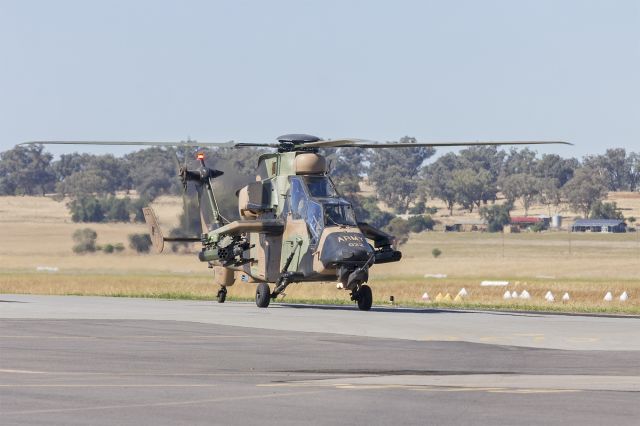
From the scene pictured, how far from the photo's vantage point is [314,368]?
23.1 meters

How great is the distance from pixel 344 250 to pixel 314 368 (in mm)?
16072

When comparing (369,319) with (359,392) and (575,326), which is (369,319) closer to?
(575,326)

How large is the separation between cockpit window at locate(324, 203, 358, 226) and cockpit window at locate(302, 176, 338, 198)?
877mm

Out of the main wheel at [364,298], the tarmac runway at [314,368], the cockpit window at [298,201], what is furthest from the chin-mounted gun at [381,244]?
the tarmac runway at [314,368]

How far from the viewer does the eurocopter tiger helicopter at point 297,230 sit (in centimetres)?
3984

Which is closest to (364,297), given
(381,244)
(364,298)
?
(364,298)

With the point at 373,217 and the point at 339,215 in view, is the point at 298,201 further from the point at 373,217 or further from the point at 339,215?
the point at 373,217

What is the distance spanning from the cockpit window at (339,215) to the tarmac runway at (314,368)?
8.81 ft

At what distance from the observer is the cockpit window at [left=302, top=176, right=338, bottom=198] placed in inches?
1634

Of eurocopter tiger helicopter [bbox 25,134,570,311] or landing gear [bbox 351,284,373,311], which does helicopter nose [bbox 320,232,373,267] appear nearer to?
eurocopter tiger helicopter [bbox 25,134,570,311]

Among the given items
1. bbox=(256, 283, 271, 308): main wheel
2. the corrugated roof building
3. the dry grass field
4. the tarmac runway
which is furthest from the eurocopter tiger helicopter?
the corrugated roof building

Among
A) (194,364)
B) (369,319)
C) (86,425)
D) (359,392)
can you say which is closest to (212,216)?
(369,319)

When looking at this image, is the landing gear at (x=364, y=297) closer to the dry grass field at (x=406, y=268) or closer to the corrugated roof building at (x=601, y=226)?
the dry grass field at (x=406, y=268)

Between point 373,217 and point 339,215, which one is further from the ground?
point 339,215
